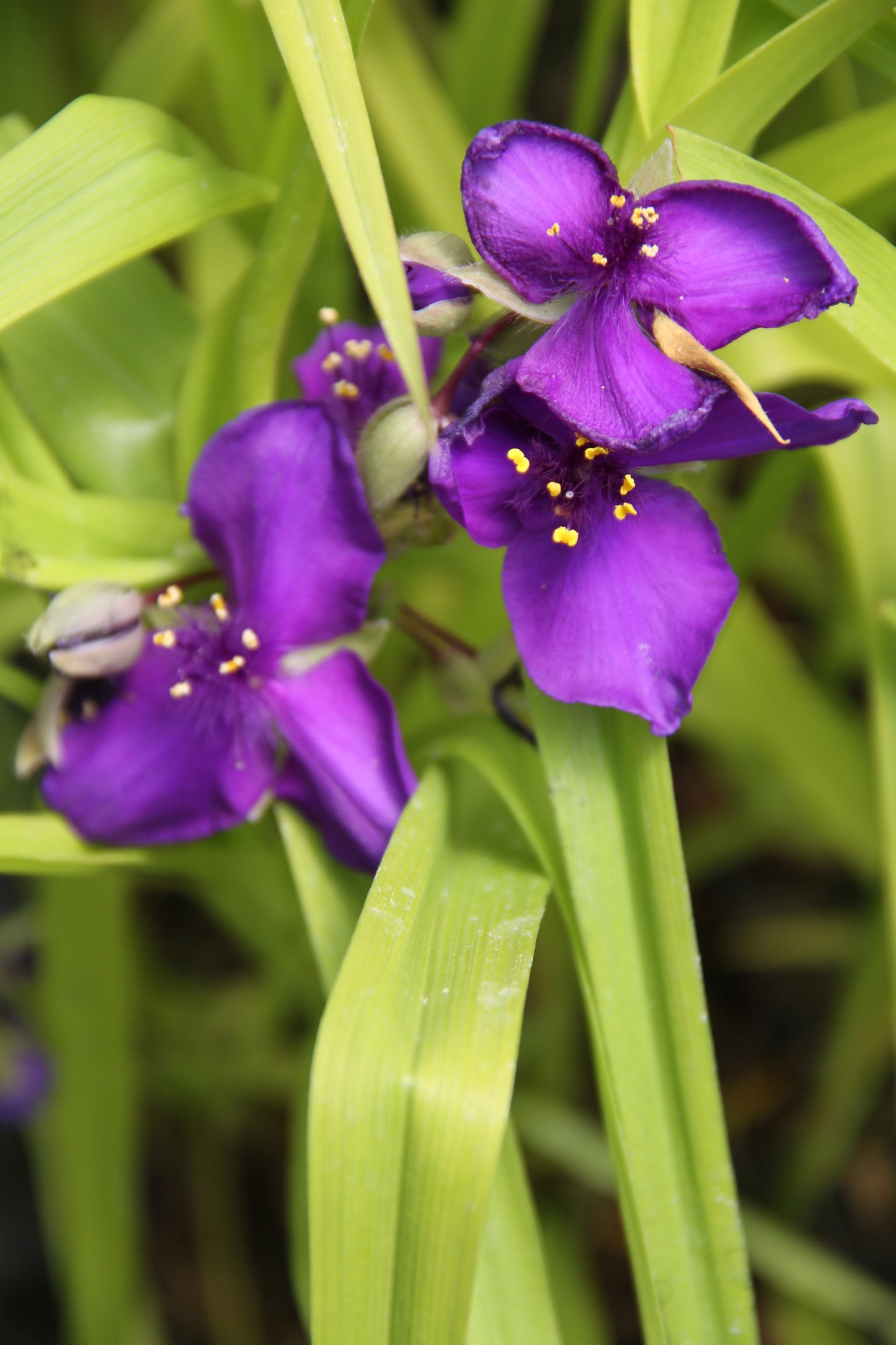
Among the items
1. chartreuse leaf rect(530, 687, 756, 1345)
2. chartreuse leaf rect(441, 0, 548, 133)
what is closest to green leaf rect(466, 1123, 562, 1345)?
chartreuse leaf rect(530, 687, 756, 1345)

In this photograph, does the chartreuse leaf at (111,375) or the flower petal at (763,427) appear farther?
the chartreuse leaf at (111,375)

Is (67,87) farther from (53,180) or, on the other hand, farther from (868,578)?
A: (868,578)

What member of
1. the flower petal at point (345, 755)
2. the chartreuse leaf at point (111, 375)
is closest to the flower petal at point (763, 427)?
the flower petal at point (345, 755)

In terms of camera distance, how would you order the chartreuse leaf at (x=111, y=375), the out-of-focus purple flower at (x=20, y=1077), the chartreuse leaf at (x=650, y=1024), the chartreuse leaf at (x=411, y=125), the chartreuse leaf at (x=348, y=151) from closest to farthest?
1. the chartreuse leaf at (x=348, y=151)
2. the chartreuse leaf at (x=650, y=1024)
3. the chartreuse leaf at (x=111, y=375)
4. the chartreuse leaf at (x=411, y=125)
5. the out-of-focus purple flower at (x=20, y=1077)

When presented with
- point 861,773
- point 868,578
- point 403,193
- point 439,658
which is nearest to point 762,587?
point 861,773

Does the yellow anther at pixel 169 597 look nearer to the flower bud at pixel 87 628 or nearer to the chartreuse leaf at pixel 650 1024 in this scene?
the flower bud at pixel 87 628

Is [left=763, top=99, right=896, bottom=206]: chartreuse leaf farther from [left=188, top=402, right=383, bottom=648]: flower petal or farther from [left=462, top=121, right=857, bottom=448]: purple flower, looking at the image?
[left=188, top=402, right=383, bottom=648]: flower petal
